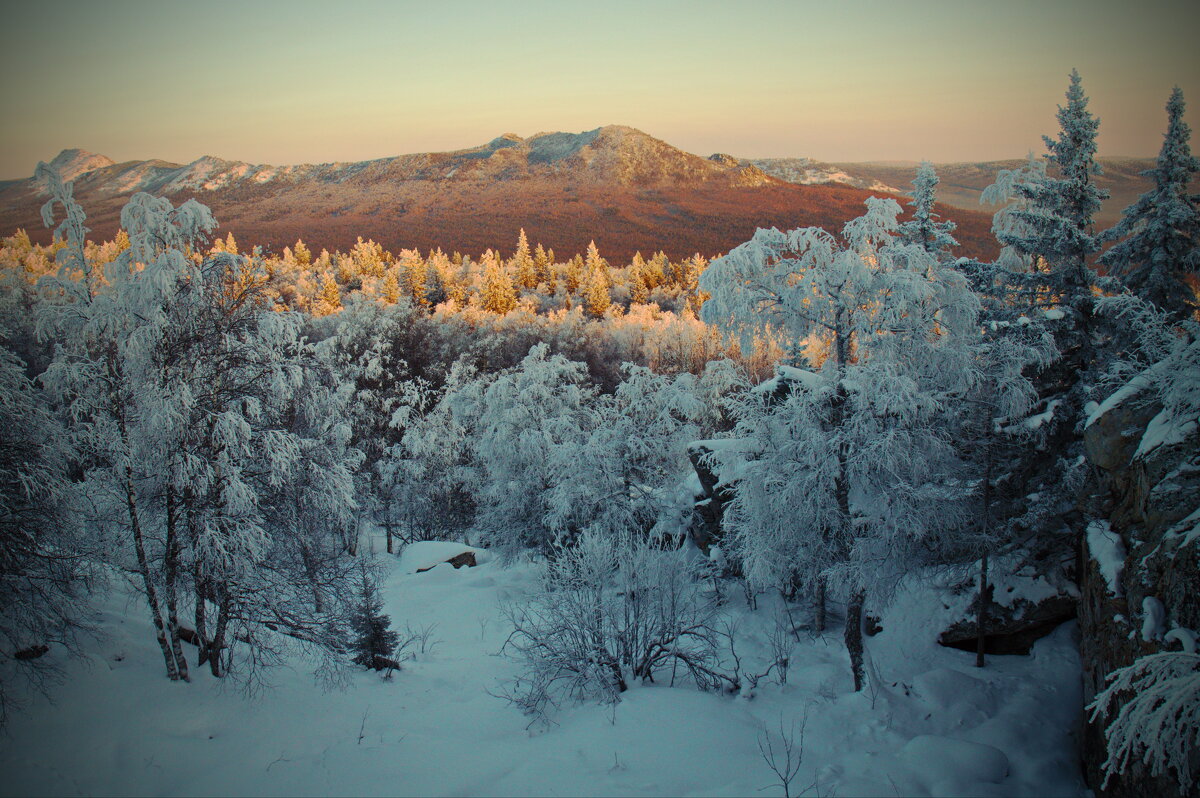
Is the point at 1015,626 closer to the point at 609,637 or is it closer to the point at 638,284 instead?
the point at 609,637

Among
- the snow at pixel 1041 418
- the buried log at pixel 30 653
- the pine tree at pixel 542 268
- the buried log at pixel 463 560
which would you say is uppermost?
the pine tree at pixel 542 268

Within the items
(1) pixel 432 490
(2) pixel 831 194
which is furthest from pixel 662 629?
(2) pixel 831 194

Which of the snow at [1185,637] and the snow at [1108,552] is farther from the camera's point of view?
the snow at [1108,552]

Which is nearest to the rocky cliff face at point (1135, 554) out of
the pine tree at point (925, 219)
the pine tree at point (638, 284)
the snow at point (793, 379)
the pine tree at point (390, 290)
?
the snow at point (793, 379)

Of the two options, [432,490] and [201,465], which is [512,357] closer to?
[432,490]

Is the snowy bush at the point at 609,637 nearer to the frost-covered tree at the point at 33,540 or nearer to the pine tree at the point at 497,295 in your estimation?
the frost-covered tree at the point at 33,540

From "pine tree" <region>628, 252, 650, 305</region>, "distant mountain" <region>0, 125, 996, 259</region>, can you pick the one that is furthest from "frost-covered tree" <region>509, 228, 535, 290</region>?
"distant mountain" <region>0, 125, 996, 259</region>

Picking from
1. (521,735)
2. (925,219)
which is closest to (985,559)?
(521,735)
